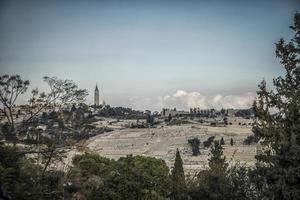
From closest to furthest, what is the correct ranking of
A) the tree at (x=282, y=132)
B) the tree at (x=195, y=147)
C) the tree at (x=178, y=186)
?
the tree at (x=282, y=132)
the tree at (x=178, y=186)
the tree at (x=195, y=147)

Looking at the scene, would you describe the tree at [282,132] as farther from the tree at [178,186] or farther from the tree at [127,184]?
the tree at [127,184]

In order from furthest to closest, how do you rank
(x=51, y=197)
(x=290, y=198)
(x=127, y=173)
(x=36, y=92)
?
(x=127, y=173) < (x=36, y=92) < (x=51, y=197) < (x=290, y=198)

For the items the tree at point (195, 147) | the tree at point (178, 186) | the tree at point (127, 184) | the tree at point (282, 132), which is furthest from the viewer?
the tree at point (195, 147)

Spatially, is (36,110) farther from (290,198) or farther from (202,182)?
(290,198)

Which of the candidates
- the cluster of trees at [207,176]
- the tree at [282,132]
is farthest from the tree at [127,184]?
the tree at [282,132]

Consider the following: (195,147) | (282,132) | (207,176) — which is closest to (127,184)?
(207,176)

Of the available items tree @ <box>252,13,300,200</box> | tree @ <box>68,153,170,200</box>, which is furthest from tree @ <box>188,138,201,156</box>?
tree @ <box>252,13,300,200</box>

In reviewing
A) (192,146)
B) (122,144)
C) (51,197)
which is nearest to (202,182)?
(51,197)

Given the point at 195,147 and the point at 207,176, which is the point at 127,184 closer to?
the point at 207,176

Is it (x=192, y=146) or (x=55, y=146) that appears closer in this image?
(x=55, y=146)

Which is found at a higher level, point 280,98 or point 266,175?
point 280,98
